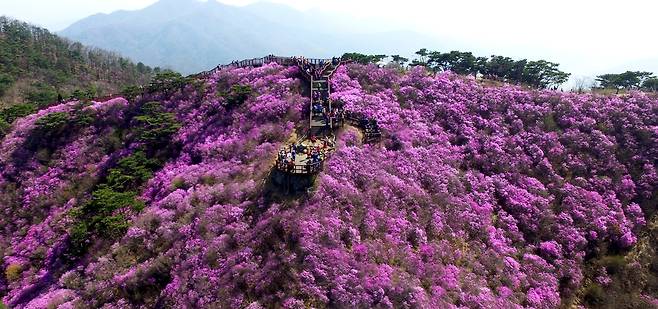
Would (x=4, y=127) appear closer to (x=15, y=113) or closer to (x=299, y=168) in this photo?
(x=15, y=113)

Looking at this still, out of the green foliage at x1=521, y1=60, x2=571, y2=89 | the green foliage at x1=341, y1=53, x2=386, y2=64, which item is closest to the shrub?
the green foliage at x1=341, y1=53, x2=386, y2=64

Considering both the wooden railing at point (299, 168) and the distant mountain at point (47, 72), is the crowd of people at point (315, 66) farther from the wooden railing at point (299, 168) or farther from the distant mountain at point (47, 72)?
the distant mountain at point (47, 72)

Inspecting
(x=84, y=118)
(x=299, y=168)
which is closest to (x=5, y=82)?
(x=84, y=118)

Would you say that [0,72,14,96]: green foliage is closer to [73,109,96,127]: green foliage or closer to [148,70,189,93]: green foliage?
[73,109,96,127]: green foliage

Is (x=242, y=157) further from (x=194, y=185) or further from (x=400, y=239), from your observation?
(x=400, y=239)

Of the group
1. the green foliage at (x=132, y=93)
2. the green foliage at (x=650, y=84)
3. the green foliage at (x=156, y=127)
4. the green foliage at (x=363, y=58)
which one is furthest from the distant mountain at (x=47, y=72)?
the green foliage at (x=650, y=84)

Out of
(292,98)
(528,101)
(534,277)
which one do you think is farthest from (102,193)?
(528,101)
